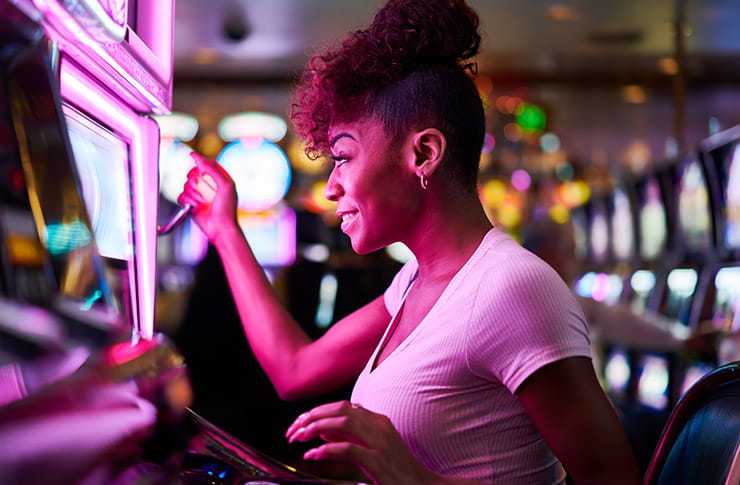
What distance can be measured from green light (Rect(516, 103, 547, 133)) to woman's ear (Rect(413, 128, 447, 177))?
8.07 meters

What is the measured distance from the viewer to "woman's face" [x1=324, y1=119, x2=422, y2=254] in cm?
116

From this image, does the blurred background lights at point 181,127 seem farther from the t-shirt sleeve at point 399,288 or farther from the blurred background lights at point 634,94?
the t-shirt sleeve at point 399,288

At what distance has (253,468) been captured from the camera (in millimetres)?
1001

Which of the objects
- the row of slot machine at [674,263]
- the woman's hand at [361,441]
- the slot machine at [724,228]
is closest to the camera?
the woman's hand at [361,441]

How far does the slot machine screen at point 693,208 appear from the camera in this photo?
404 cm

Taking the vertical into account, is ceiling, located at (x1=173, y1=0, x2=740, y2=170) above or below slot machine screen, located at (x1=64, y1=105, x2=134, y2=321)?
above

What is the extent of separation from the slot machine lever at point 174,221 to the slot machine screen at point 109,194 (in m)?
0.18

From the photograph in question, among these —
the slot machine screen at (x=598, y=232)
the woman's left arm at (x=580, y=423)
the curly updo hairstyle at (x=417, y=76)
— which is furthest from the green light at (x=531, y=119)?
the woman's left arm at (x=580, y=423)

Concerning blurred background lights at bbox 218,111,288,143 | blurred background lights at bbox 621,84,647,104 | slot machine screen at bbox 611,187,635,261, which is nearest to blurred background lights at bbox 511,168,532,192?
blurred background lights at bbox 621,84,647,104

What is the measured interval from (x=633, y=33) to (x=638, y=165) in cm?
256

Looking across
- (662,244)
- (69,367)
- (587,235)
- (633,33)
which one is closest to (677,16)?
(633,33)

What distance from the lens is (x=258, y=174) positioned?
8273 millimetres

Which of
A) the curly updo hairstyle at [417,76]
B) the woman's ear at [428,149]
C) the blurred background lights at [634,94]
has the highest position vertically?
the blurred background lights at [634,94]

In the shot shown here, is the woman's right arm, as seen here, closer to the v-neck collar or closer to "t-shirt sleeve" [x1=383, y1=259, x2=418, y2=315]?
"t-shirt sleeve" [x1=383, y1=259, x2=418, y2=315]
